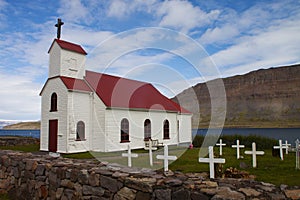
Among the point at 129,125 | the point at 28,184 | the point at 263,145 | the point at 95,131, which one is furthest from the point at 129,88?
the point at 28,184

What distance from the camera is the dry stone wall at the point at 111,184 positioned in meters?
4.21

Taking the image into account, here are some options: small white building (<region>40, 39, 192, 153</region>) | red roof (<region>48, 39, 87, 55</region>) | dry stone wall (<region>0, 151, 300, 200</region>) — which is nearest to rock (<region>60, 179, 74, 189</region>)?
dry stone wall (<region>0, 151, 300, 200</region>)

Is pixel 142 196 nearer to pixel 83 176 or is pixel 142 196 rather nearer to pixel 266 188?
pixel 83 176

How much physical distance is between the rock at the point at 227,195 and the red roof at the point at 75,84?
16.2 m

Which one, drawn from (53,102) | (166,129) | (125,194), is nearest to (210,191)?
(125,194)

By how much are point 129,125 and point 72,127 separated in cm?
455

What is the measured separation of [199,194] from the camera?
13.9 feet

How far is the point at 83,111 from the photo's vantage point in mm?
19469

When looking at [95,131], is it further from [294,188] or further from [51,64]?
[294,188]

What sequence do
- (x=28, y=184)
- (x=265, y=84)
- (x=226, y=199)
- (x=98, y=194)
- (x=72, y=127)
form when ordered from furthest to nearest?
(x=265, y=84) < (x=72, y=127) < (x=28, y=184) < (x=98, y=194) < (x=226, y=199)

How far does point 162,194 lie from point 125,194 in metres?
0.86

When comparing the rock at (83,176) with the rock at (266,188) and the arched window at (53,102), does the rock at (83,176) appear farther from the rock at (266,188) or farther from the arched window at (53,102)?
the arched window at (53,102)

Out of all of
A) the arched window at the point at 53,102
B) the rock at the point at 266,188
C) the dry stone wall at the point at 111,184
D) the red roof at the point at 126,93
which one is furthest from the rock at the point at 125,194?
the arched window at the point at 53,102

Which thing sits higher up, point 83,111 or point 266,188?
point 83,111
